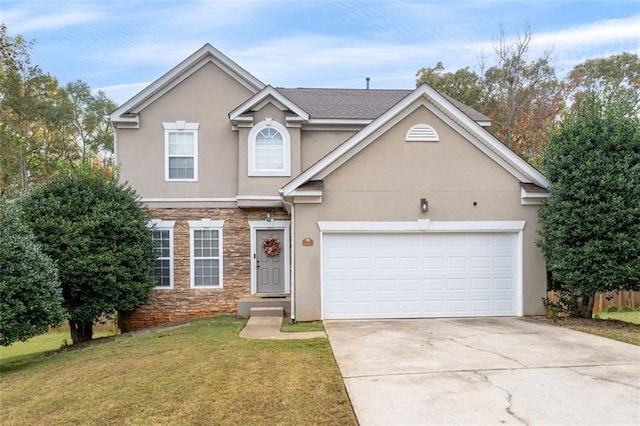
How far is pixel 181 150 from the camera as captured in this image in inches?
559

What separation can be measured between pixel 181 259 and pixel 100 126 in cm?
2550

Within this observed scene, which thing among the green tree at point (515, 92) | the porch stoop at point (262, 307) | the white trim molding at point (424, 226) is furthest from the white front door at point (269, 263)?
the green tree at point (515, 92)

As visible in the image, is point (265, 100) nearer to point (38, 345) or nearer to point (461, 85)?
point (38, 345)

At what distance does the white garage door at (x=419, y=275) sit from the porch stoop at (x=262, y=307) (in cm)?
190

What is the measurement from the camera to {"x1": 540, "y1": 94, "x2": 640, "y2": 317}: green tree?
988 cm

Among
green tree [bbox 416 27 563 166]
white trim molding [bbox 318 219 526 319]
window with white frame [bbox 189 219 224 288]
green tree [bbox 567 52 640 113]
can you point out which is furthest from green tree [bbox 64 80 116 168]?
green tree [bbox 567 52 640 113]

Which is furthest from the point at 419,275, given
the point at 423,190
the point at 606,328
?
the point at 606,328

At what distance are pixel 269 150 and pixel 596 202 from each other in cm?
862

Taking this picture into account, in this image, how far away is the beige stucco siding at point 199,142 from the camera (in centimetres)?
1408

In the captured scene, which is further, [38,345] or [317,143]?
[38,345]

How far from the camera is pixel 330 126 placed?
47.1 ft

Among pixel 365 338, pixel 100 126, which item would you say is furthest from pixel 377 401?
pixel 100 126

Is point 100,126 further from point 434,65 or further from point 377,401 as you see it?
point 377,401

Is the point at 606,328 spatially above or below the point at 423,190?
below
